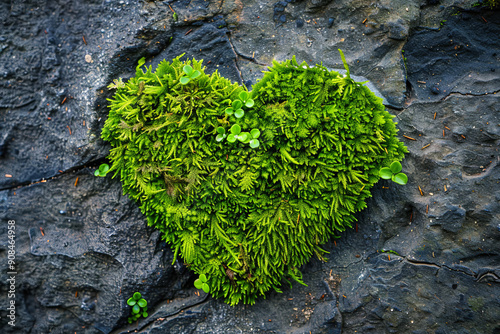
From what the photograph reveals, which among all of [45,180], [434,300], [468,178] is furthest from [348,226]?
[45,180]

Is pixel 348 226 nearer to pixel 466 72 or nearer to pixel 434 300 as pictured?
pixel 434 300

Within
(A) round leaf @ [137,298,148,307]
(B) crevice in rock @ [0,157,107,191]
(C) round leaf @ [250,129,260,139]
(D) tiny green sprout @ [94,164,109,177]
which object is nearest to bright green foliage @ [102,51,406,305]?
(C) round leaf @ [250,129,260,139]

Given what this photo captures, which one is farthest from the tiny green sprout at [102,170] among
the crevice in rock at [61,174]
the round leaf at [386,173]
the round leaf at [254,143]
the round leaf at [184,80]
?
the round leaf at [386,173]

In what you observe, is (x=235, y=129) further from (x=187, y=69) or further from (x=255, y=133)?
(x=187, y=69)

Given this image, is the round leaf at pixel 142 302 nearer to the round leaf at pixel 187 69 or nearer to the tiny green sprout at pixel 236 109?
the tiny green sprout at pixel 236 109

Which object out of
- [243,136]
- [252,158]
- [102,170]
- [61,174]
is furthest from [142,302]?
[243,136]

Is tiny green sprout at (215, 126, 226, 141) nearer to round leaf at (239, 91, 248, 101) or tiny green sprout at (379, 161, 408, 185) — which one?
round leaf at (239, 91, 248, 101)
